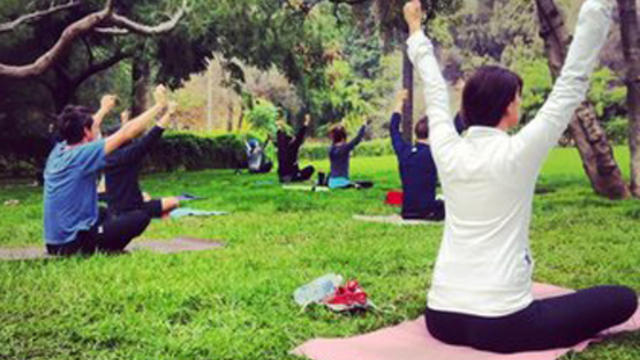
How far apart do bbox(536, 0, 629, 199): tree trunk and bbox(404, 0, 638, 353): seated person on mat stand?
28.1 feet

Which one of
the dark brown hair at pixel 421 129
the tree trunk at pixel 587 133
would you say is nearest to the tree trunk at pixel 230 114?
the tree trunk at pixel 587 133

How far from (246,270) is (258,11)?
53.1 feet

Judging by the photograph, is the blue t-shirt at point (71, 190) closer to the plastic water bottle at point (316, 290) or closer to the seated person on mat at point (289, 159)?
the plastic water bottle at point (316, 290)

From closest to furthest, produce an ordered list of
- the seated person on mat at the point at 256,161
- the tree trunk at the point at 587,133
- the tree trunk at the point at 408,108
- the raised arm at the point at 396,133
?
1. the raised arm at the point at 396,133
2. the tree trunk at the point at 587,133
3. the seated person on mat at the point at 256,161
4. the tree trunk at the point at 408,108

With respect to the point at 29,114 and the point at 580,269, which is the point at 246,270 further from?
the point at 29,114

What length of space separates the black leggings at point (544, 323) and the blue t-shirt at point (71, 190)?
3605mm

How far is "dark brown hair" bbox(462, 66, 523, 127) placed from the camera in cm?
378

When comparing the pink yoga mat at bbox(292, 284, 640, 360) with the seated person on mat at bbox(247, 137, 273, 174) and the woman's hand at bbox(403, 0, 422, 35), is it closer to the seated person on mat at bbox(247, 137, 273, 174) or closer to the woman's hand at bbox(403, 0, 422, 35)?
the woman's hand at bbox(403, 0, 422, 35)

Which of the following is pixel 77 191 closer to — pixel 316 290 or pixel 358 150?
pixel 316 290

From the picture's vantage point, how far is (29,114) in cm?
2570

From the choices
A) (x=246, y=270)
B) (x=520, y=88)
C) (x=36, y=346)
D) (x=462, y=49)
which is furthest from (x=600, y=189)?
(x=462, y=49)

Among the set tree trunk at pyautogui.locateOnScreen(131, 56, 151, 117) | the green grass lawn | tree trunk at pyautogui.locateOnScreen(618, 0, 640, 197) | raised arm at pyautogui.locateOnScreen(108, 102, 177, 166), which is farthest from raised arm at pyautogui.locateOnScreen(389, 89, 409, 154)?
tree trunk at pyautogui.locateOnScreen(131, 56, 151, 117)

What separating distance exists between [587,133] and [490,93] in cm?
886

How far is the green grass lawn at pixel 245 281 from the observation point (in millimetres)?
4238
